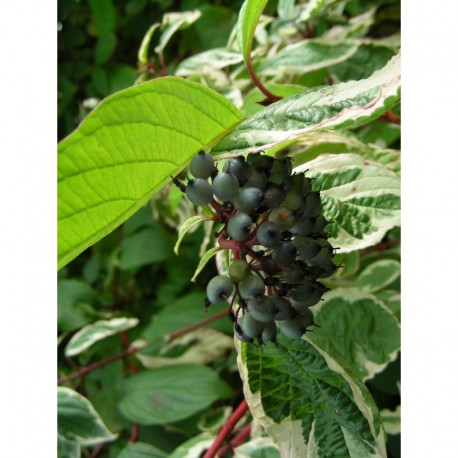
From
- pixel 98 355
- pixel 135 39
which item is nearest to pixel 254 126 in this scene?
pixel 98 355

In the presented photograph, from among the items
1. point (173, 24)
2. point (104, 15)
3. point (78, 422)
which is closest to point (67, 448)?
point (78, 422)

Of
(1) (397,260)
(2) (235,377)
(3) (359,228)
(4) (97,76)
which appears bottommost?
(2) (235,377)

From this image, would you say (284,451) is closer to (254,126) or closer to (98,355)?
(254,126)

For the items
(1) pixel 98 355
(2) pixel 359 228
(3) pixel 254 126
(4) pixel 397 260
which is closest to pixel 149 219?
(1) pixel 98 355

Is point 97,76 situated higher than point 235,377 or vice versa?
point 97,76

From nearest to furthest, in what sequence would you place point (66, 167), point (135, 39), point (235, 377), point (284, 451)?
point (66, 167)
point (284, 451)
point (235, 377)
point (135, 39)

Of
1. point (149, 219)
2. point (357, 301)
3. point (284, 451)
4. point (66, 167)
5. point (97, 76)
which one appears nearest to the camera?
point (66, 167)
